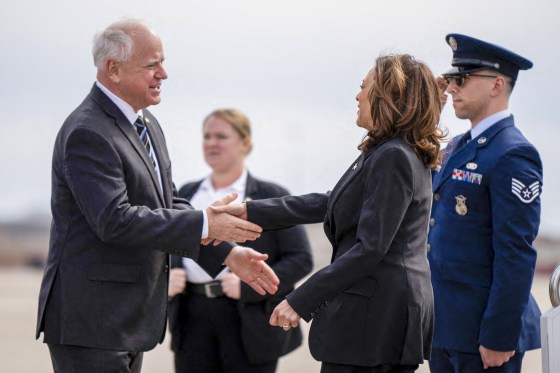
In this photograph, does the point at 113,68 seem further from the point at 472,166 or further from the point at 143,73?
the point at 472,166

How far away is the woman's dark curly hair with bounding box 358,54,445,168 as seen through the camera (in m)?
3.56

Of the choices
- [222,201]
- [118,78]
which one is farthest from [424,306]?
[118,78]

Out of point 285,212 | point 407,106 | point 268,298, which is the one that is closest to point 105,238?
point 285,212

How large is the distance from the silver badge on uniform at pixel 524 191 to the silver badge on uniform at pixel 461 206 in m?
0.20

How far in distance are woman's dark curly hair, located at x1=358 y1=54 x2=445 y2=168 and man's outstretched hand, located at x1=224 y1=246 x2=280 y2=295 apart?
866 millimetres

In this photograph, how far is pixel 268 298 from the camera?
505 cm

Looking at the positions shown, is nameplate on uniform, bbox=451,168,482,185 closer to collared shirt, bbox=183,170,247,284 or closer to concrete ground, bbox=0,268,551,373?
collared shirt, bbox=183,170,247,284

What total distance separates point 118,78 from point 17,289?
53.0ft

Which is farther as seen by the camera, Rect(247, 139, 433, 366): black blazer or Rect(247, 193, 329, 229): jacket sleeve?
Rect(247, 193, 329, 229): jacket sleeve

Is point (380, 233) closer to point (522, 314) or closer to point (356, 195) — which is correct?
point (356, 195)

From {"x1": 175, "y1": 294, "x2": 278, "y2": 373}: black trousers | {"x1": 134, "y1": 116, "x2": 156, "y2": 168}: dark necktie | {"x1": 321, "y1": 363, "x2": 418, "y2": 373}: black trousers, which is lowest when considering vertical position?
{"x1": 175, "y1": 294, "x2": 278, "y2": 373}: black trousers

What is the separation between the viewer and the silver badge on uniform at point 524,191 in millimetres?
3889

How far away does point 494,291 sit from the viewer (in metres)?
3.91

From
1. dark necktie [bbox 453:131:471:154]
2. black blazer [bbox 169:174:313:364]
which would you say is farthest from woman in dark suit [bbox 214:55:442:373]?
black blazer [bbox 169:174:313:364]
